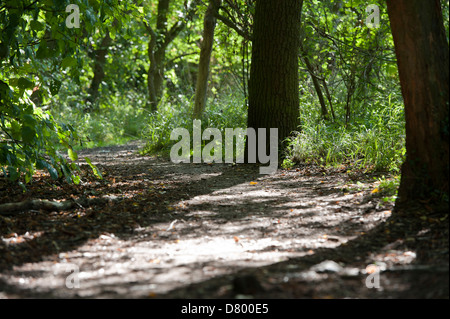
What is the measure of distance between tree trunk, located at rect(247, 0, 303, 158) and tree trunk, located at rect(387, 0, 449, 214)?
403cm

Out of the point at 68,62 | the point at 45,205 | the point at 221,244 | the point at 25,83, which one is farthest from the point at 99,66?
the point at 221,244

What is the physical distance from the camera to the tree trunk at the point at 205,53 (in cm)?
1080

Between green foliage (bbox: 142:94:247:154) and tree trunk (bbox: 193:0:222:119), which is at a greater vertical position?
tree trunk (bbox: 193:0:222:119)

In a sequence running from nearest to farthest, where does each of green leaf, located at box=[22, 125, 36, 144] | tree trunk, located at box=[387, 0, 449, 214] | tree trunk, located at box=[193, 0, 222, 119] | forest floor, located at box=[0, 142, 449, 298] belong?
forest floor, located at box=[0, 142, 449, 298] < tree trunk, located at box=[387, 0, 449, 214] < green leaf, located at box=[22, 125, 36, 144] < tree trunk, located at box=[193, 0, 222, 119]

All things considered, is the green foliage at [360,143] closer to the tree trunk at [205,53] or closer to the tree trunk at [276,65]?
the tree trunk at [276,65]

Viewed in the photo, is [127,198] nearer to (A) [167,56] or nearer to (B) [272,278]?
(B) [272,278]

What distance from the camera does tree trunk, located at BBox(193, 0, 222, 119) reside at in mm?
10805

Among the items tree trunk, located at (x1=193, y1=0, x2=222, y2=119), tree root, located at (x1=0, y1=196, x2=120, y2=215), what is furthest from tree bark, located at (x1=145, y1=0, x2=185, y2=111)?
tree root, located at (x1=0, y1=196, x2=120, y2=215)

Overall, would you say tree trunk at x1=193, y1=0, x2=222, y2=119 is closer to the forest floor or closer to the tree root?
the forest floor

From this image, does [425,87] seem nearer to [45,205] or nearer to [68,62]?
[68,62]

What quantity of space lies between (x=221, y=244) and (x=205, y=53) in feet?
26.1

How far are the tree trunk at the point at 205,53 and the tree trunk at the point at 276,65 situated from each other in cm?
293

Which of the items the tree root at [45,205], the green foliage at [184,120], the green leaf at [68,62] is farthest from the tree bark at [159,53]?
the green leaf at [68,62]

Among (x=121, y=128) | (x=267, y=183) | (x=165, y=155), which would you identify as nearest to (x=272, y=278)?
(x=267, y=183)
